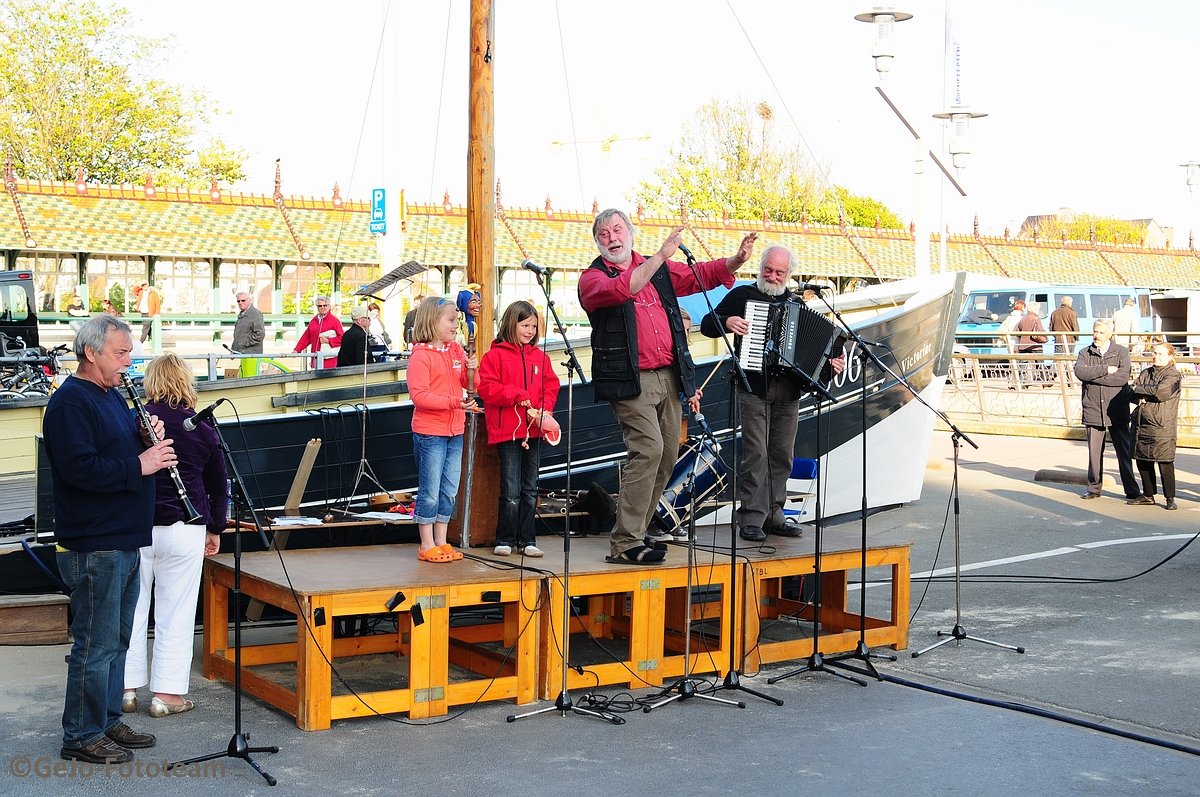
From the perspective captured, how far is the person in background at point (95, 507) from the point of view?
17.6 ft

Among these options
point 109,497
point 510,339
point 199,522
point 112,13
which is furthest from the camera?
point 112,13

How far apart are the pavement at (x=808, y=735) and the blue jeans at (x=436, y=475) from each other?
1.17m

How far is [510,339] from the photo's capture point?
25.3 feet

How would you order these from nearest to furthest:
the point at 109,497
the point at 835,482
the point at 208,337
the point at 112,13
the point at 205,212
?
the point at 109,497 < the point at 835,482 < the point at 208,337 < the point at 205,212 < the point at 112,13

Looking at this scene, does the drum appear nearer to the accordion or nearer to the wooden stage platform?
the wooden stage platform

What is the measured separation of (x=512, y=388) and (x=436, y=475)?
69 cm

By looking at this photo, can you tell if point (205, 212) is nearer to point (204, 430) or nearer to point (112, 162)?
Answer: point (112, 162)

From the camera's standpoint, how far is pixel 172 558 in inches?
247

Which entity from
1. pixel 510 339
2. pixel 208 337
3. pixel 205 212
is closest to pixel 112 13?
pixel 205 212

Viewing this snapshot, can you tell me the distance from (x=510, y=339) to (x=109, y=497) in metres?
2.84

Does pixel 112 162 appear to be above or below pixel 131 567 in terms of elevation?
above

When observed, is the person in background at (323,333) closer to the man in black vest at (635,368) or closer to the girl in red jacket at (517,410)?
the girl in red jacket at (517,410)

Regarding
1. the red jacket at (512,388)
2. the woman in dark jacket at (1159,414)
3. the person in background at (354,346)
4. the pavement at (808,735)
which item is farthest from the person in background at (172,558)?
the woman in dark jacket at (1159,414)

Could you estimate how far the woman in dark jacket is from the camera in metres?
14.3
